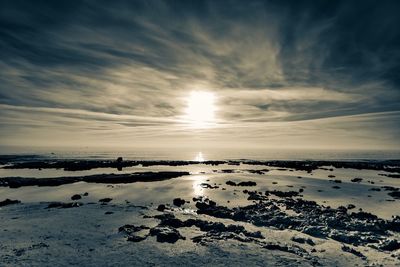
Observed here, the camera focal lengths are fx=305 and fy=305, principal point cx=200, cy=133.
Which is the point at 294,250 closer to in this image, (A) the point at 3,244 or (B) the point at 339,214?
(B) the point at 339,214

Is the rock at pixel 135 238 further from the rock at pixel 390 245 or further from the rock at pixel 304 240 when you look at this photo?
the rock at pixel 390 245

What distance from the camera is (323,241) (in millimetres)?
18875

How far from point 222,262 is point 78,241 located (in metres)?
8.91

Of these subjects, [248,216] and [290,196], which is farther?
[290,196]

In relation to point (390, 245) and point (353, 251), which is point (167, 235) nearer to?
point (353, 251)

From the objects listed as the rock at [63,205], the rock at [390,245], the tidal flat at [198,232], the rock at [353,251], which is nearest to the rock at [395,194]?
the tidal flat at [198,232]

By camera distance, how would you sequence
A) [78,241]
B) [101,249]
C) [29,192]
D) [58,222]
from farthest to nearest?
[29,192] → [58,222] → [78,241] → [101,249]

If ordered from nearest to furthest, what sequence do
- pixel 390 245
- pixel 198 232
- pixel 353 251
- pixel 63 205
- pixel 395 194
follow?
pixel 353 251, pixel 390 245, pixel 198 232, pixel 63 205, pixel 395 194

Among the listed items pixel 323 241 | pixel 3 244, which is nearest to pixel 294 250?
pixel 323 241

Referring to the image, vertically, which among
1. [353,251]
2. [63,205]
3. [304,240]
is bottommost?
[353,251]

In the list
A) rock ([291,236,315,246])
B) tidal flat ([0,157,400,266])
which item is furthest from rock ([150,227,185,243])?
rock ([291,236,315,246])

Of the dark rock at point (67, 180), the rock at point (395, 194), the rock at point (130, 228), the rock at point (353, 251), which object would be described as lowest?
the rock at point (353, 251)

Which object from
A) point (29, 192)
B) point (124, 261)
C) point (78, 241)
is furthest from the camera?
point (29, 192)

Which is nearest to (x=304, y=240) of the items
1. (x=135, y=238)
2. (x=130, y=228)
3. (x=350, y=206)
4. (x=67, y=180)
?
(x=135, y=238)
